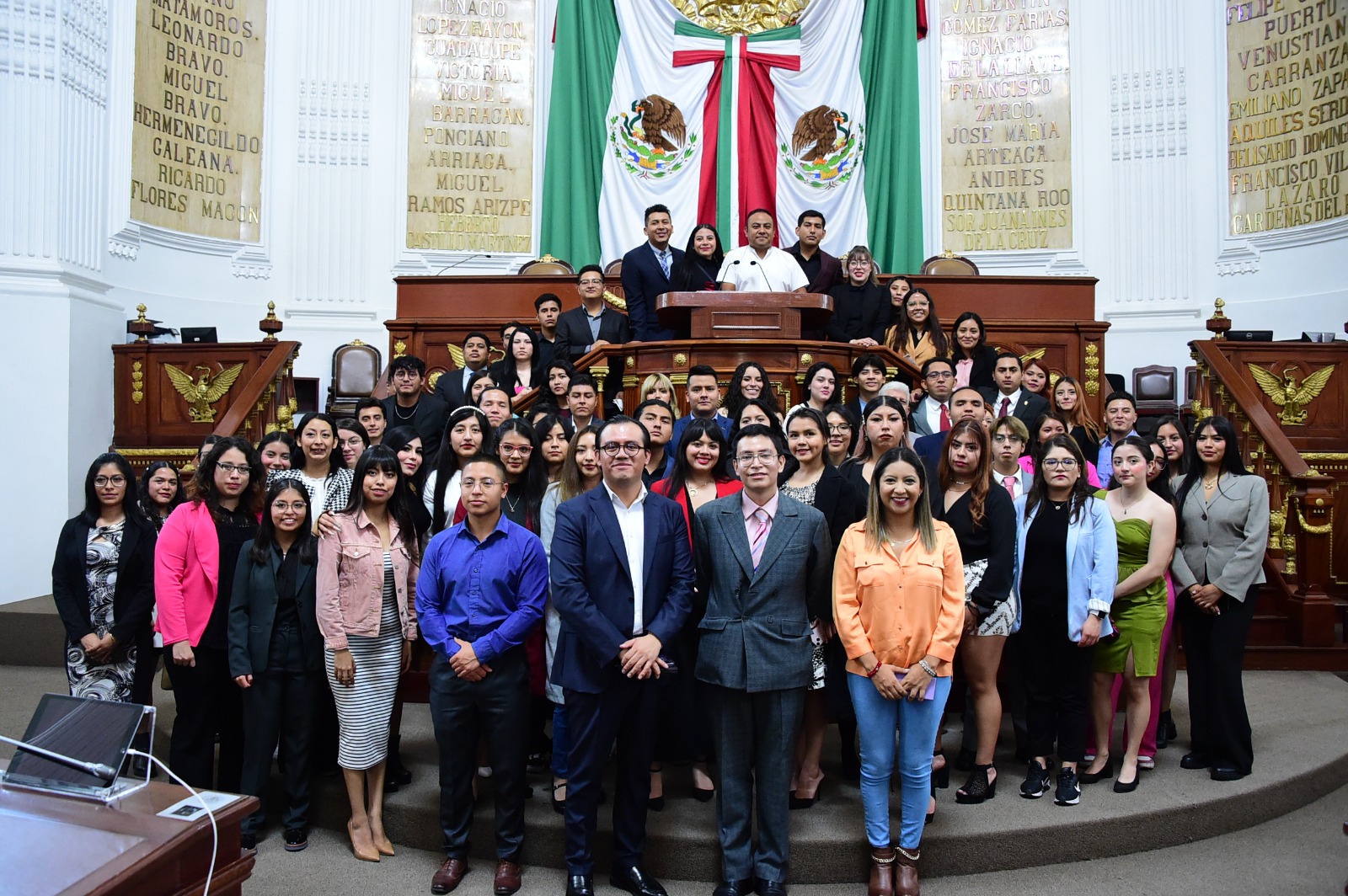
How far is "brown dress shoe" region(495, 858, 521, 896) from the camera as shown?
359cm

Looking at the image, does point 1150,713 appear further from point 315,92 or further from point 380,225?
point 315,92

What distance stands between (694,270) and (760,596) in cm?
398

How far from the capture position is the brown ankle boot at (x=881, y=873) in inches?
140

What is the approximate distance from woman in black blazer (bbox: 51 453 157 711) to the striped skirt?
0.90m

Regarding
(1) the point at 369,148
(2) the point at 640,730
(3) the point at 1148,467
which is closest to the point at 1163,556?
(3) the point at 1148,467

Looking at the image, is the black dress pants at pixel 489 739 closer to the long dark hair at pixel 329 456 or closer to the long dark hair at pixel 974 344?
the long dark hair at pixel 329 456

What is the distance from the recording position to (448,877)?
3.63 m

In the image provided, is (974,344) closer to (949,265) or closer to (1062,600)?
(1062,600)

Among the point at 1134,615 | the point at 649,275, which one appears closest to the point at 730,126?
the point at 649,275

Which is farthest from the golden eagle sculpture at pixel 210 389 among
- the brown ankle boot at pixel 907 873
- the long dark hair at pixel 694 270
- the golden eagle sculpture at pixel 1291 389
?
the golden eagle sculpture at pixel 1291 389

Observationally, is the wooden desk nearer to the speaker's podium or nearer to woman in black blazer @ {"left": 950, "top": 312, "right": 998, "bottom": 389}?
the speaker's podium

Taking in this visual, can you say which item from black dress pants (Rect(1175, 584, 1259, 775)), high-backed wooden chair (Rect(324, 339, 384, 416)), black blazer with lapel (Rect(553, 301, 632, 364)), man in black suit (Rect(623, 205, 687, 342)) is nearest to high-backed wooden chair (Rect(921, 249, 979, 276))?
man in black suit (Rect(623, 205, 687, 342))

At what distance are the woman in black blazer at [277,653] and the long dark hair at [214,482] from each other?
27 cm

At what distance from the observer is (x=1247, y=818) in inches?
166
